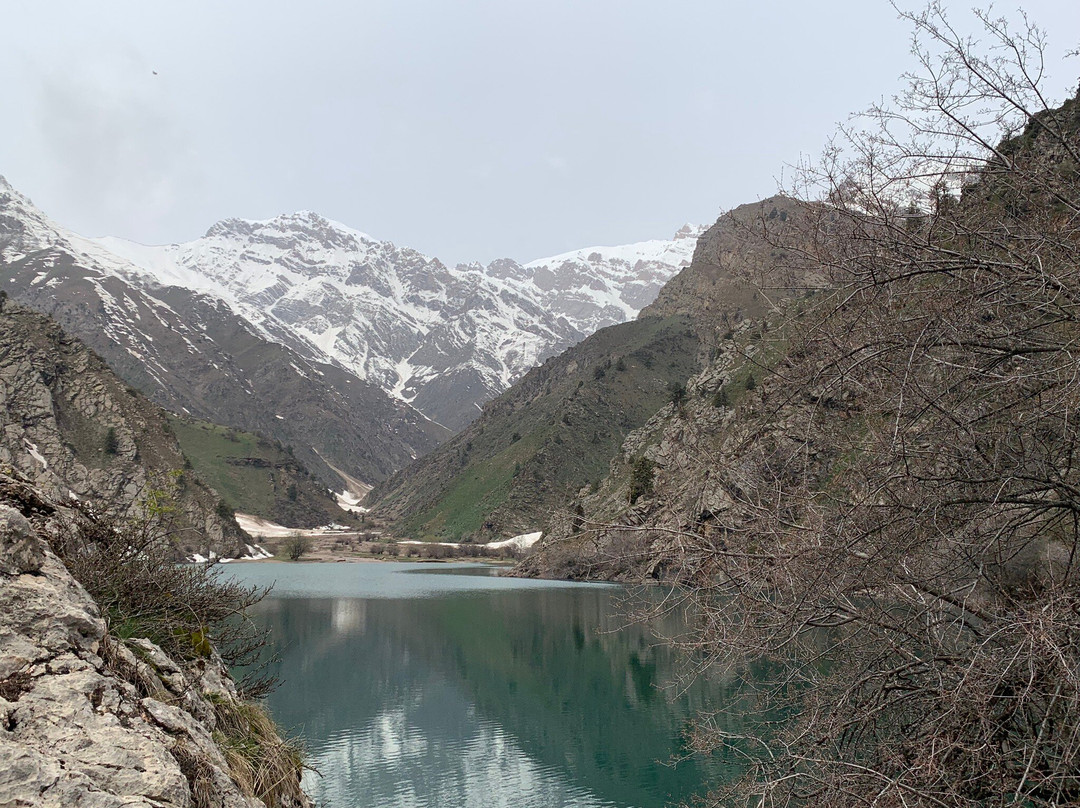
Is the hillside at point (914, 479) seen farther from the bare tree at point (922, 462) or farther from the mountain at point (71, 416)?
the mountain at point (71, 416)

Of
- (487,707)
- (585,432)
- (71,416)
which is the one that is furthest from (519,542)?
(487,707)

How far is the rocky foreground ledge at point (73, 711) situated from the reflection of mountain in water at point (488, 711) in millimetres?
12573

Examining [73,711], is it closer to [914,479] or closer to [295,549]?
[914,479]

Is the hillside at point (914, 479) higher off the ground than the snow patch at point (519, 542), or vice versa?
the hillside at point (914, 479)

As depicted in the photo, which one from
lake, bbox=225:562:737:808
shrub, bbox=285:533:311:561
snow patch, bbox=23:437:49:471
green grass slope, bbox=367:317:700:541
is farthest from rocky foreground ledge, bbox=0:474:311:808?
green grass slope, bbox=367:317:700:541

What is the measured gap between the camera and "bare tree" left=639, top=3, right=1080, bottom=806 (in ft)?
20.1

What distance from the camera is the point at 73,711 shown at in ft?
15.2

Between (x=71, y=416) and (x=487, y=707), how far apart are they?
101011 millimetres

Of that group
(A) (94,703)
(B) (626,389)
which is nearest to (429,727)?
(A) (94,703)

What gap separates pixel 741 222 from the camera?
→ 26.3 feet

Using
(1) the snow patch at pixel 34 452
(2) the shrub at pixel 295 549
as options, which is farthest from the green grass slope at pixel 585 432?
(1) the snow patch at pixel 34 452

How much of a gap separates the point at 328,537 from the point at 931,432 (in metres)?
205

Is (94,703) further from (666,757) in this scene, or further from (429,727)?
(429,727)

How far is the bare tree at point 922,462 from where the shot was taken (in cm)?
614
